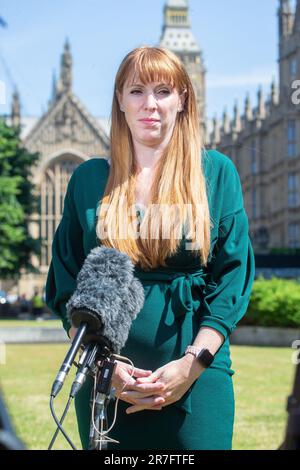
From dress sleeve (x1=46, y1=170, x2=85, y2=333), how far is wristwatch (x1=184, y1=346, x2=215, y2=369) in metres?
0.47

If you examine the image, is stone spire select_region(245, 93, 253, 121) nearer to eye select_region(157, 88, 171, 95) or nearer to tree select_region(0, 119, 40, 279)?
tree select_region(0, 119, 40, 279)

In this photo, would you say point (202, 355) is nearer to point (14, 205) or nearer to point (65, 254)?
point (65, 254)

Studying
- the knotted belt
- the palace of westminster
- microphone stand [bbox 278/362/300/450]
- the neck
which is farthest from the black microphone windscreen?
the palace of westminster

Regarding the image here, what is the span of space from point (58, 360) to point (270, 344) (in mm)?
5912

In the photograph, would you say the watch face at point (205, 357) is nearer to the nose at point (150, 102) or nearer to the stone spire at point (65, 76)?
the nose at point (150, 102)

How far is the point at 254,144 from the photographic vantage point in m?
53.0

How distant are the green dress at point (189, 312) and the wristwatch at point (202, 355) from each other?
69 mm

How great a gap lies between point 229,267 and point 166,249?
217mm

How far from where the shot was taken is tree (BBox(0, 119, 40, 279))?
3906 cm

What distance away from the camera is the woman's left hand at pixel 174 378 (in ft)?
9.39

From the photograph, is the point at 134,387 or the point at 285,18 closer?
the point at 134,387

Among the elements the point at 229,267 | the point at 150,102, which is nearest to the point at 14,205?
the point at 150,102
